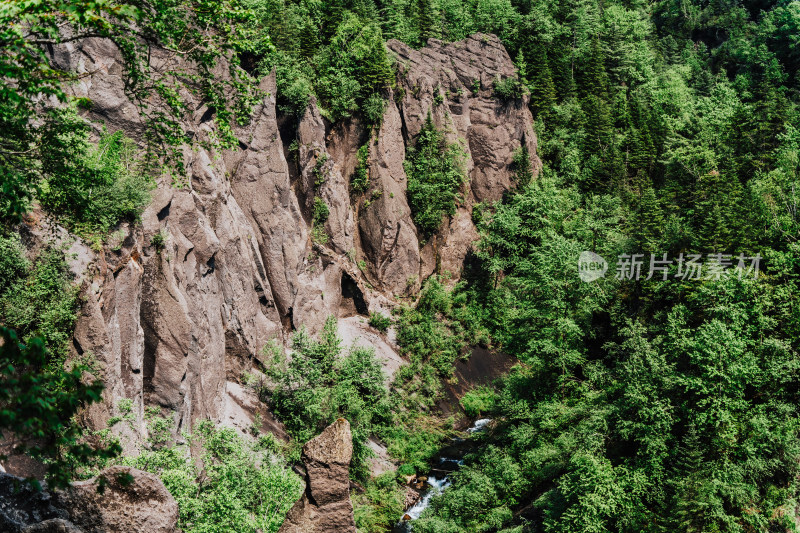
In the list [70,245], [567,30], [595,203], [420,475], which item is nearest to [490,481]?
[420,475]

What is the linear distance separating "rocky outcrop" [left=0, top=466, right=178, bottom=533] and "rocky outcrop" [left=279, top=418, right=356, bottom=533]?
178 inches

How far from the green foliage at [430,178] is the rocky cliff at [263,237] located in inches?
40.8

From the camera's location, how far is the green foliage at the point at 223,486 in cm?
1803

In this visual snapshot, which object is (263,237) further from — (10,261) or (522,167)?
(522,167)

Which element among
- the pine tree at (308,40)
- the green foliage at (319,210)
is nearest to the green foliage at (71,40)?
the green foliage at (319,210)

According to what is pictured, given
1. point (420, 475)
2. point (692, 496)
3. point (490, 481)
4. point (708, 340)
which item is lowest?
point (420, 475)

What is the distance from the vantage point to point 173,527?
38.8 feet

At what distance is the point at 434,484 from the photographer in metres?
38.7

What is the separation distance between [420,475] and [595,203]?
33.5m

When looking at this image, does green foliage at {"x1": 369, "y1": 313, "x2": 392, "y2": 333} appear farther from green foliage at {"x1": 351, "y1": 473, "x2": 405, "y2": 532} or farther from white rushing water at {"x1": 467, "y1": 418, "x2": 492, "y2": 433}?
green foliage at {"x1": 351, "y1": 473, "x2": 405, "y2": 532}

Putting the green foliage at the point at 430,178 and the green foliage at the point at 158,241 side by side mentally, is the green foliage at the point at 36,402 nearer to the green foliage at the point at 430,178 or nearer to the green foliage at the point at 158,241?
the green foliage at the point at 158,241

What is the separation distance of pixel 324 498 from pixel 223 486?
5009 mm

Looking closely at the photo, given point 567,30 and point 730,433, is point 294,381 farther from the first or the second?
point 567,30

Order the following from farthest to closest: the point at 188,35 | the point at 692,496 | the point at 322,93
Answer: the point at 322,93 → the point at 692,496 → the point at 188,35
